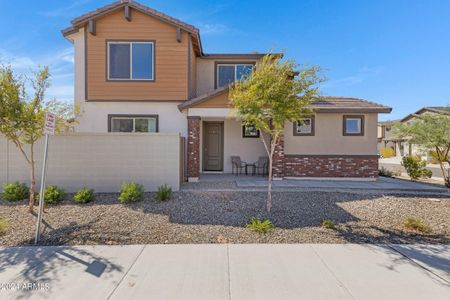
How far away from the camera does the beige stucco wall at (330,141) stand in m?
11.3

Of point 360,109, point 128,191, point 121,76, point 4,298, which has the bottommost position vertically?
point 4,298

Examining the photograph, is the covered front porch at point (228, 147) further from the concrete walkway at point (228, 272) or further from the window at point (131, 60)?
the concrete walkway at point (228, 272)

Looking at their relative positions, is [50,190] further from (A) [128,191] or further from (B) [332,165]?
(B) [332,165]

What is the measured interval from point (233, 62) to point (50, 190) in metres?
9.52

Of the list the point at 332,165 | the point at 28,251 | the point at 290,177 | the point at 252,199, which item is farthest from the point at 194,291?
the point at 332,165

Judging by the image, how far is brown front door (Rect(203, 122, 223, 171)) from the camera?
12820 mm

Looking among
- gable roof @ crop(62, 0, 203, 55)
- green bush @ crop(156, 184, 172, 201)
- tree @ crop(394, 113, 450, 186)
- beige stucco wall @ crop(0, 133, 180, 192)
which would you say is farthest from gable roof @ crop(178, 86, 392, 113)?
green bush @ crop(156, 184, 172, 201)

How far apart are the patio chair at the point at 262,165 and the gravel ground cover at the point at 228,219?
397 centimetres

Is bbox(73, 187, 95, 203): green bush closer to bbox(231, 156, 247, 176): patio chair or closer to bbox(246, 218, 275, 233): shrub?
bbox(246, 218, 275, 233): shrub

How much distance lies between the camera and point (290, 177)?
1118 centimetres

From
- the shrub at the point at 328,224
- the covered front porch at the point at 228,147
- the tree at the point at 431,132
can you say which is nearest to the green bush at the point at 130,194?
the shrub at the point at 328,224

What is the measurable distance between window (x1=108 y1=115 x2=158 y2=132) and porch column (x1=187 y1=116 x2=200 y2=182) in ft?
6.22

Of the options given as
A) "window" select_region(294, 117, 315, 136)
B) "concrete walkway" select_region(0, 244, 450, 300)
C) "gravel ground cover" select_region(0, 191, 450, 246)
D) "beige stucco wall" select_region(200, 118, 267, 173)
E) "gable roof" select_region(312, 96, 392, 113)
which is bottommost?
"concrete walkway" select_region(0, 244, 450, 300)

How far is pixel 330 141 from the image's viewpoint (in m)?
11.3
